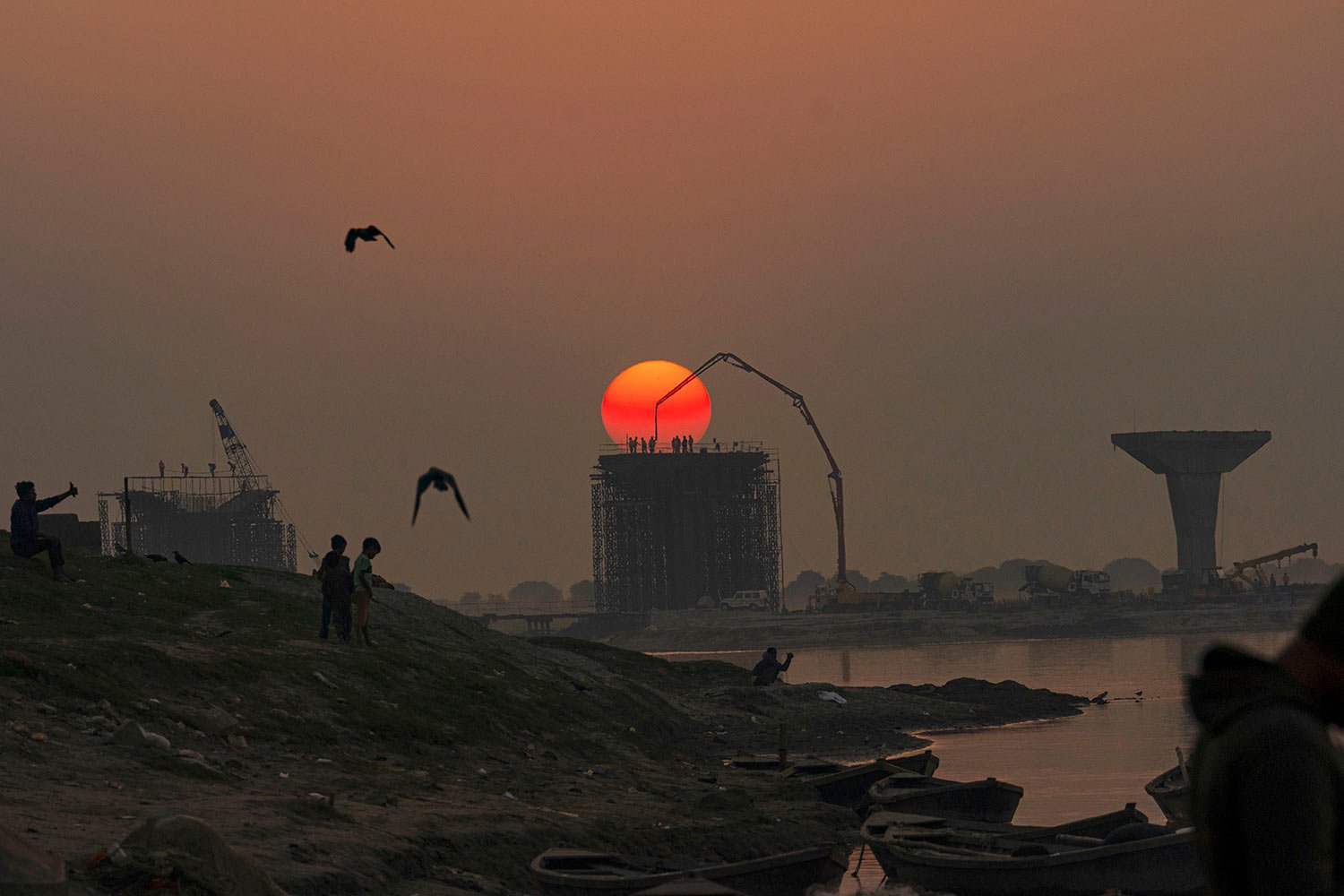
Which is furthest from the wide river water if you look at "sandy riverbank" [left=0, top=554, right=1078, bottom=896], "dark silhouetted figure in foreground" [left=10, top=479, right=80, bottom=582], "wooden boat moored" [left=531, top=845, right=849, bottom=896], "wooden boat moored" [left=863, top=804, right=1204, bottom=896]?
"dark silhouetted figure in foreground" [left=10, top=479, right=80, bottom=582]

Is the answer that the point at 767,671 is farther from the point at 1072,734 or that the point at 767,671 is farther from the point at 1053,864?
the point at 1053,864

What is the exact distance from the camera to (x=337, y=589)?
36.4m

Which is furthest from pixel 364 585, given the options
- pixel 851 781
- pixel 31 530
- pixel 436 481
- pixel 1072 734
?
pixel 1072 734

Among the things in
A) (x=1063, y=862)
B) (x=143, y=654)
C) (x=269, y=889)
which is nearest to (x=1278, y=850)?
(x=269, y=889)

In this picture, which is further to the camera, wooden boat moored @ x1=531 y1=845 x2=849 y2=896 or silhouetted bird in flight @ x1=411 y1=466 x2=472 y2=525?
wooden boat moored @ x1=531 y1=845 x2=849 y2=896

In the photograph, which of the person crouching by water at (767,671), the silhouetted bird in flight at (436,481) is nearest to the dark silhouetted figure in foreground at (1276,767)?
the silhouetted bird in flight at (436,481)

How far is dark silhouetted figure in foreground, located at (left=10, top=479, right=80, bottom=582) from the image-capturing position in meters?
32.1

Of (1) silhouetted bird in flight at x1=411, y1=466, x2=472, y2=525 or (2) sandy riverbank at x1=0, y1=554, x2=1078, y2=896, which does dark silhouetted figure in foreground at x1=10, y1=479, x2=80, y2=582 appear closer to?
(2) sandy riverbank at x1=0, y1=554, x2=1078, y2=896

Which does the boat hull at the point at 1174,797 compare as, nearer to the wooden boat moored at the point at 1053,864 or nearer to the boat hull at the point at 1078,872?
the wooden boat moored at the point at 1053,864

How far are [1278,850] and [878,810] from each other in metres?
25.5

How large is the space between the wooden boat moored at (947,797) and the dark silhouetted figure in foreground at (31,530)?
52.6ft

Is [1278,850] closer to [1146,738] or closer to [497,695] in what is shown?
[497,695]

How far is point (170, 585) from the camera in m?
41.8

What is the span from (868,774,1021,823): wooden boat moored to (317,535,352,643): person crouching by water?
11.7m
